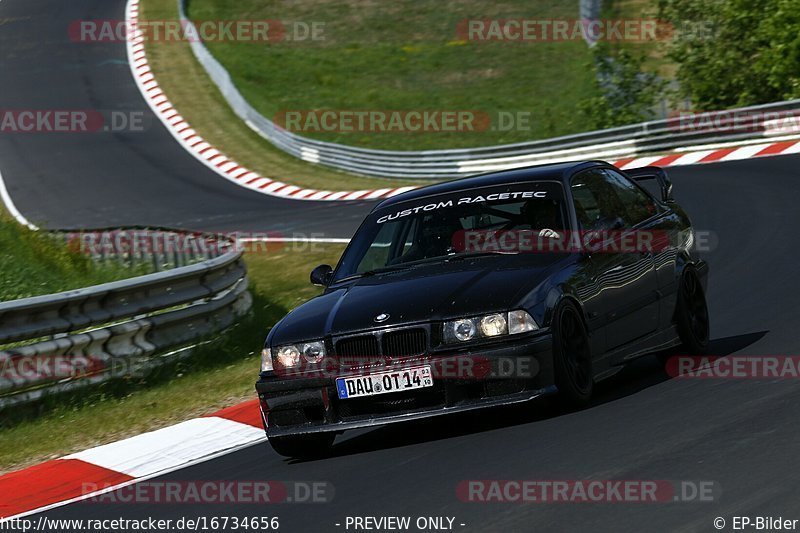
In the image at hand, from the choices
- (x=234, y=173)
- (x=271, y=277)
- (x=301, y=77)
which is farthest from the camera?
(x=301, y=77)

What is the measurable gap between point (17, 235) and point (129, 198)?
14.2 meters

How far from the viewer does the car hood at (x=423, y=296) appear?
7.09 m

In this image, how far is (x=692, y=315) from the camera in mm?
8969

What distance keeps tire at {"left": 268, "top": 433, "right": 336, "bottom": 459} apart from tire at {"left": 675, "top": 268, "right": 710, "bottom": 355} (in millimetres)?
2579

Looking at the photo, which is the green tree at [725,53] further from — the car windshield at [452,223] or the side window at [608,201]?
the car windshield at [452,223]

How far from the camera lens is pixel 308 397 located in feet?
23.9

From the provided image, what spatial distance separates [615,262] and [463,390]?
5.36 ft

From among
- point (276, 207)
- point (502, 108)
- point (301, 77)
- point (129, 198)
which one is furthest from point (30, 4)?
point (276, 207)

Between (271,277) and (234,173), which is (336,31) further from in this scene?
(271,277)

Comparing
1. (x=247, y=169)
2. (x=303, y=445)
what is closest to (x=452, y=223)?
(x=303, y=445)

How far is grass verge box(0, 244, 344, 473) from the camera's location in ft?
29.8

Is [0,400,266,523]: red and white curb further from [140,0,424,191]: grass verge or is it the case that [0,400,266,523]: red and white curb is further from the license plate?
[140,0,424,191]: grass verge

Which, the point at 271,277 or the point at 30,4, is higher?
the point at 30,4

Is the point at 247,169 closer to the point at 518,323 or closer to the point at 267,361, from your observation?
the point at 267,361
